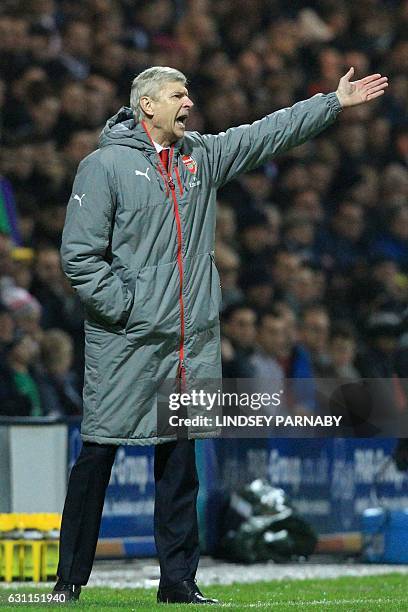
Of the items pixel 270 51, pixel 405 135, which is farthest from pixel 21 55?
pixel 405 135

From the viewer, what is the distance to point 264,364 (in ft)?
35.8

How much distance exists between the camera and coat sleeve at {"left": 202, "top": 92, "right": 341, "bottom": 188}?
5.54 metres

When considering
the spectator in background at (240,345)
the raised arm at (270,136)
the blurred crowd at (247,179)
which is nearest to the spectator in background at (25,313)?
the blurred crowd at (247,179)

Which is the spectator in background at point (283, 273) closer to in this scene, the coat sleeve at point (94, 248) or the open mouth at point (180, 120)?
the open mouth at point (180, 120)

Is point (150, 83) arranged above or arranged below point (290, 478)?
above

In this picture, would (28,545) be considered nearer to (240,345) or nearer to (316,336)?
(240,345)

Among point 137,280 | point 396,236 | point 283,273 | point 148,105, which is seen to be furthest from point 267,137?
point 396,236

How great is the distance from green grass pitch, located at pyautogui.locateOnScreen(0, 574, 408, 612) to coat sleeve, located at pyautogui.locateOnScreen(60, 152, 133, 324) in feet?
3.52

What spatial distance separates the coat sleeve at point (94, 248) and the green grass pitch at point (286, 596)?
3.52ft

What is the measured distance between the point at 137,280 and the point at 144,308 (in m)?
0.11

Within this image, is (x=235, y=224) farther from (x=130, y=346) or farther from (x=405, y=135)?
(x=130, y=346)

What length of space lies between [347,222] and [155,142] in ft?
26.8

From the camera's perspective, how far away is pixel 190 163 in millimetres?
5422

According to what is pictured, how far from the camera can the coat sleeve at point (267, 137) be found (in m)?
5.54
